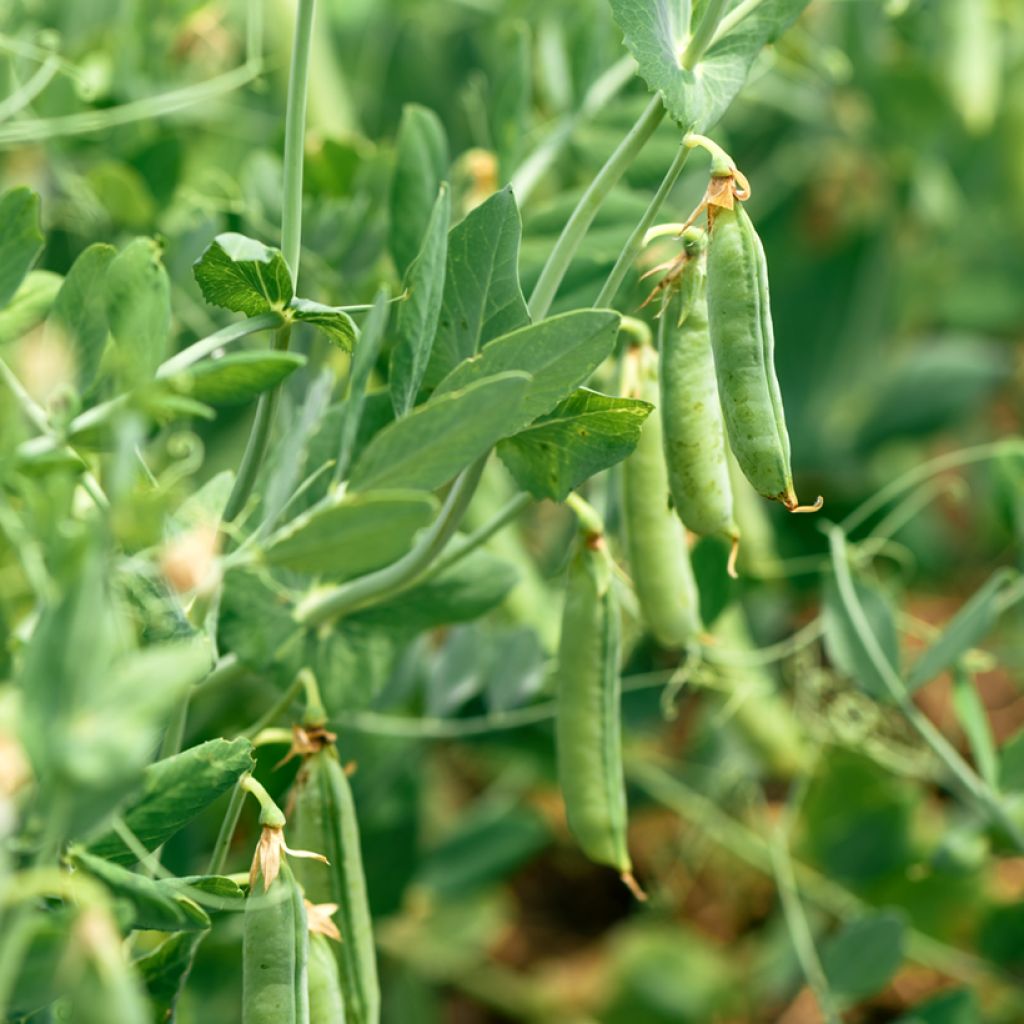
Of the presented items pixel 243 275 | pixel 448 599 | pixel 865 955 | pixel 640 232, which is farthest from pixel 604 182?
pixel 865 955

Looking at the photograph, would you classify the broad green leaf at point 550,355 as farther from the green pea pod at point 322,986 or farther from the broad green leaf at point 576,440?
the green pea pod at point 322,986

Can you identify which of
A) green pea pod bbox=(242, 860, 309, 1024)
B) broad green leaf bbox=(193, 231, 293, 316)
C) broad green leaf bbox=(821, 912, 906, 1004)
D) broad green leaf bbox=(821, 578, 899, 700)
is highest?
broad green leaf bbox=(193, 231, 293, 316)

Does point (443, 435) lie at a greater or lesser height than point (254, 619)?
greater

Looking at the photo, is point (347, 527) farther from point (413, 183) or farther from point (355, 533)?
point (413, 183)

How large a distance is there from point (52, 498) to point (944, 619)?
111 centimetres

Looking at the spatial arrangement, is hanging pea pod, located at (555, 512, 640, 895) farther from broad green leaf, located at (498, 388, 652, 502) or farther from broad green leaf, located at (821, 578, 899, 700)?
broad green leaf, located at (821, 578, 899, 700)

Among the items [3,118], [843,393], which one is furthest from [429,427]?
[843,393]

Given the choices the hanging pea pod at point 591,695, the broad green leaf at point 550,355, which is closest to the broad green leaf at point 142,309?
the broad green leaf at point 550,355

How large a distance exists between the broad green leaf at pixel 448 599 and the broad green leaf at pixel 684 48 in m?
0.25

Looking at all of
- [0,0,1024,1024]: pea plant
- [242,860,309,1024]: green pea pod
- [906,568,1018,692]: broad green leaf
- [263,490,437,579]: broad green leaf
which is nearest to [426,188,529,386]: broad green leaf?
[0,0,1024,1024]: pea plant

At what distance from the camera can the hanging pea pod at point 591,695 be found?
586 mm

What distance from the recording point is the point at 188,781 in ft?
1.53

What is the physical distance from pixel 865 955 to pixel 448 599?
0.32m

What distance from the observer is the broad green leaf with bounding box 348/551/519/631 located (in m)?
0.65
